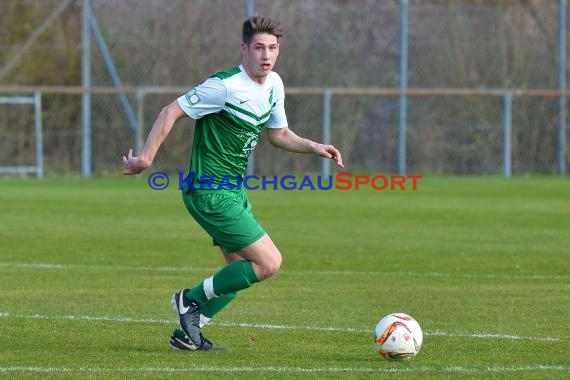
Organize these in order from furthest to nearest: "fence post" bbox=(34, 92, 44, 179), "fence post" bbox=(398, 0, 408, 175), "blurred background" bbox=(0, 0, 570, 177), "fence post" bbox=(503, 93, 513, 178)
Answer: "fence post" bbox=(503, 93, 513, 178), "fence post" bbox=(398, 0, 408, 175), "blurred background" bbox=(0, 0, 570, 177), "fence post" bbox=(34, 92, 44, 179)

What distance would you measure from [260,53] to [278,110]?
568 millimetres

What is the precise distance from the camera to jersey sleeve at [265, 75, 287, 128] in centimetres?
813

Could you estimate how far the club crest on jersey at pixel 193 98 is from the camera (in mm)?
7711

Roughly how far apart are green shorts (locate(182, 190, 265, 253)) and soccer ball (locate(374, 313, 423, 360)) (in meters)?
1.02

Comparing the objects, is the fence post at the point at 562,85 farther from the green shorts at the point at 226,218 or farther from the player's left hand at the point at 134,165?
the player's left hand at the point at 134,165

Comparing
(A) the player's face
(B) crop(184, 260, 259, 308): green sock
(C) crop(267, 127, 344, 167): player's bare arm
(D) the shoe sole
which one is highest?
(A) the player's face

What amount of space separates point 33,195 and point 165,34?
881 cm

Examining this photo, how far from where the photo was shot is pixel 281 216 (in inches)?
748

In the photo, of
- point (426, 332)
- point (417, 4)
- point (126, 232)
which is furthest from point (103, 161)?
point (426, 332)

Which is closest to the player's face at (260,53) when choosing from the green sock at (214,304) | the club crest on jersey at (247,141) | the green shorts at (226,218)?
the club crest on jersey at (247,141)

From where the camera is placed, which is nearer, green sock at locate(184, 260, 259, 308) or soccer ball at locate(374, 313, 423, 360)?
soccer ball at locate(374, 313, 423, 360)

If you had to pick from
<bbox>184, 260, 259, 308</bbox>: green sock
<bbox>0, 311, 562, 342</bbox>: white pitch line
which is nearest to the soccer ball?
<bbox>184, 260, 259, 308</bbox>: green sock

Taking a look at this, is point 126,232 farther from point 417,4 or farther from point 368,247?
point 417,4

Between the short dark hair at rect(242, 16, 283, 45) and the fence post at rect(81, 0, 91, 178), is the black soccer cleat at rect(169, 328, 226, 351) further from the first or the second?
the fence post at rect(81, 0, 91, 178)
